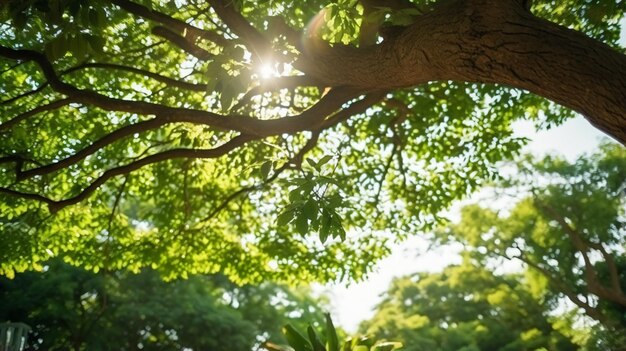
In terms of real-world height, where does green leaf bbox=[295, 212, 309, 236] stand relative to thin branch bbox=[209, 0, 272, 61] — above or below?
below

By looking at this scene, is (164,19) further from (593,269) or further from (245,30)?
(593,269)

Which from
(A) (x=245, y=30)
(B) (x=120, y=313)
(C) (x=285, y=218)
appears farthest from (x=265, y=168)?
(B) (x=120, y=313)

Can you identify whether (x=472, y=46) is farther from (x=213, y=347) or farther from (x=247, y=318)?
(x=247, y=318)

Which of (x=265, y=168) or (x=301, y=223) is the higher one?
(x=265, y=168)

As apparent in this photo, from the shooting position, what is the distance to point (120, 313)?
1017 inches

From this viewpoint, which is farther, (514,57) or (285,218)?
(285,218)

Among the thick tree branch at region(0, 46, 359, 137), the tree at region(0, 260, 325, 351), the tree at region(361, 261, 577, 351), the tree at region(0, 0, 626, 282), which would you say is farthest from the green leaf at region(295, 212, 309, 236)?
the tree at region(0, 260, 325, 351)

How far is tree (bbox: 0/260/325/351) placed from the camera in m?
25.3

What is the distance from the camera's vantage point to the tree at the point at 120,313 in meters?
25.3

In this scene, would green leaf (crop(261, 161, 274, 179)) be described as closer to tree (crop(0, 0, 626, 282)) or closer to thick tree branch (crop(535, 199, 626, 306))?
tree (crop(0, 0, 626, 282))

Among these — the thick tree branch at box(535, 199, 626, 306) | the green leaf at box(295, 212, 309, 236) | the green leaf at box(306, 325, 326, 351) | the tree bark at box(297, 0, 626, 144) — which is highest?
the thick tree branch at box(535, 199, 626, 306)

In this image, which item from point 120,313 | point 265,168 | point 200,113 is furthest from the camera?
point 120,313

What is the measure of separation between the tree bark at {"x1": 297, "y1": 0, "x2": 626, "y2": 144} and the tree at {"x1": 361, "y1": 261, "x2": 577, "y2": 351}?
71.8 ft

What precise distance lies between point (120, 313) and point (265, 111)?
19472 mm
